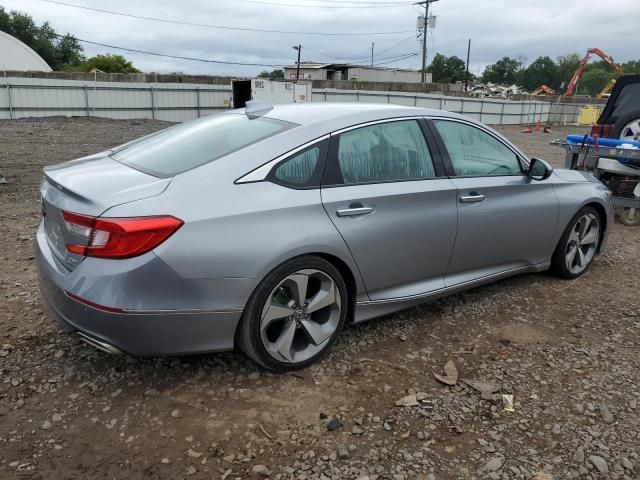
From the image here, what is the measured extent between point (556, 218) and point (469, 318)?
1211 millimetres

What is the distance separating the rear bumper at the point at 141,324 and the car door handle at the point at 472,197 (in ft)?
5.88

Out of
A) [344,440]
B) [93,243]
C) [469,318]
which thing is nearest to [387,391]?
[344,440]

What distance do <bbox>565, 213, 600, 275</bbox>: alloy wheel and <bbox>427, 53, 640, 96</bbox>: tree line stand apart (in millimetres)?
83932

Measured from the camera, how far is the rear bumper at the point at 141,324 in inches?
97.3

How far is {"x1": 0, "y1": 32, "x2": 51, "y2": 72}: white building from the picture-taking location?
39969 mm

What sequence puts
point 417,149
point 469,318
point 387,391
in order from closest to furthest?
1. point 387,391
2. point 417,149
3. point 469,318

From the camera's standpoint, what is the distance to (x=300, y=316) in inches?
117

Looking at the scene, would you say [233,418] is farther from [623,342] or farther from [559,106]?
[559,106]

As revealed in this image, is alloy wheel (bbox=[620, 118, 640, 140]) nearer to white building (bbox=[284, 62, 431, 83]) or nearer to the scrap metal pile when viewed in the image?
the scrap metal pile

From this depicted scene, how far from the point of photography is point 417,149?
3527mm

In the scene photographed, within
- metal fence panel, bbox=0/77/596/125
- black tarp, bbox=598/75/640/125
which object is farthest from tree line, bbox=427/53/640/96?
black tarp, bbox=598/75/640/125

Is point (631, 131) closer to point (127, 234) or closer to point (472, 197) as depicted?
point (472, 197)

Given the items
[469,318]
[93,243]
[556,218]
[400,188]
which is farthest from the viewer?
[556,218]

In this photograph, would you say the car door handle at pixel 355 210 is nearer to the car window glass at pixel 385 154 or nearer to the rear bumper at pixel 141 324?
the car window glass at pixel 385 154
